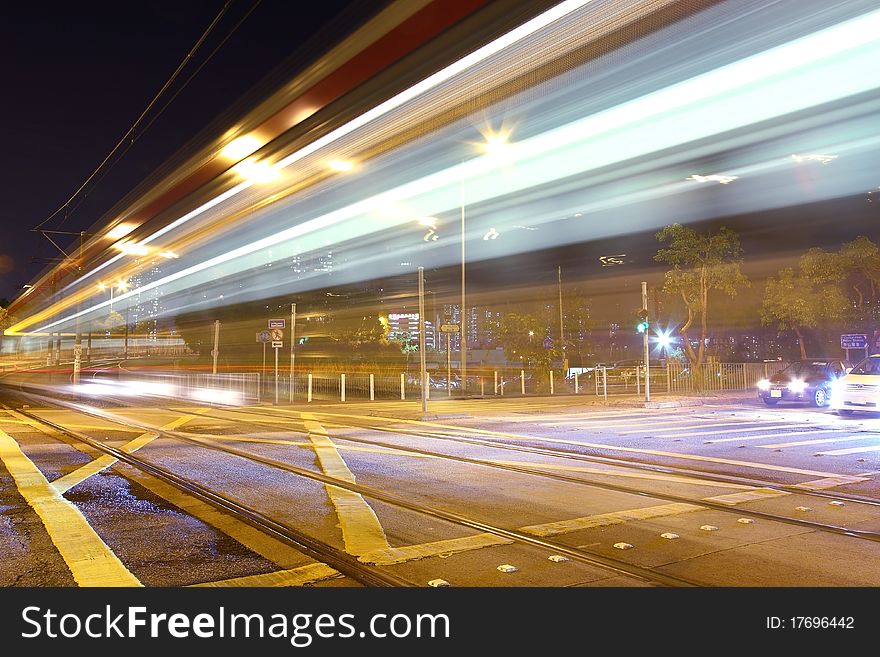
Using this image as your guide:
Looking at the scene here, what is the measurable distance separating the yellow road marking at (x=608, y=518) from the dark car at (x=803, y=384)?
57.1ft

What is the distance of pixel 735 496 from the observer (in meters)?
7.43

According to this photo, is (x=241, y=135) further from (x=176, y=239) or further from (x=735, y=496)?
(x=735, y=496)

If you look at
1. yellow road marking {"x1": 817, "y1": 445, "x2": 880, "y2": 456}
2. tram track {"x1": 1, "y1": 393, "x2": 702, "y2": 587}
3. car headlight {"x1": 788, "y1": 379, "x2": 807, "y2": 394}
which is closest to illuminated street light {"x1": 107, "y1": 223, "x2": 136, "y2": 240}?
tram track {"x1": 1, "y1": 393, "x2": 702, "y2": 587}

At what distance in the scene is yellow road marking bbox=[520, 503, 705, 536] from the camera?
19.1 feet

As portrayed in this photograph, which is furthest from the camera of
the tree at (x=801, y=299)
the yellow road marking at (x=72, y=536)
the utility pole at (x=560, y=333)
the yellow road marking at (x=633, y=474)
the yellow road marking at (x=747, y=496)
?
the utility pole at (x=560, y=333)

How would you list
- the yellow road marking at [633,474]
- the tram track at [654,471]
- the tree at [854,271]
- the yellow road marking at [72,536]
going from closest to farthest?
the yellow road marking at [72,536] < the tram track at [654,471] < the yellow road marking at [633,474] < the tree at [854,271]

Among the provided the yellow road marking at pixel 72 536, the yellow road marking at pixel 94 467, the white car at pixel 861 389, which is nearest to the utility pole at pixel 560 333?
the white car at pixel 861 389

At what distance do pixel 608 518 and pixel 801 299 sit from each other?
25.7m

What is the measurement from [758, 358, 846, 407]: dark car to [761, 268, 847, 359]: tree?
5901 millimetres

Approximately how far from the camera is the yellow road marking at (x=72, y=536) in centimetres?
443

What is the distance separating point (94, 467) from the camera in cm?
916

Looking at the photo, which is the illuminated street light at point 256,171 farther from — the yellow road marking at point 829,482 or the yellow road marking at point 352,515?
the yellow road marking at point 829,482

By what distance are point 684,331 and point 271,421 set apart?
1784 cm
